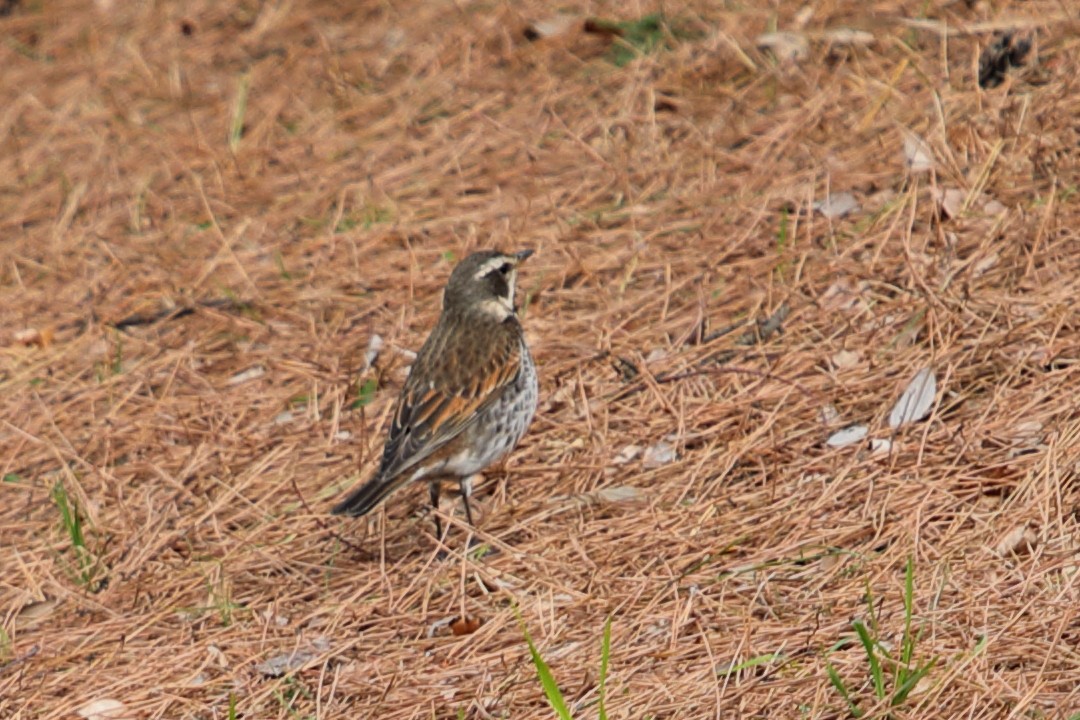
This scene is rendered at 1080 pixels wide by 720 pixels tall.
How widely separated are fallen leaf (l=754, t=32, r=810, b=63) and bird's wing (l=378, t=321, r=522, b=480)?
3384 mm

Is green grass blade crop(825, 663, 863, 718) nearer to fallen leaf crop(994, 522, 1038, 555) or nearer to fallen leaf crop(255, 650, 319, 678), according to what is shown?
fallen leaf crop(994, 522, 1038, 555)

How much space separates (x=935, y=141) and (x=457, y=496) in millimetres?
3017

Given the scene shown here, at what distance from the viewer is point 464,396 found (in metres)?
6.40

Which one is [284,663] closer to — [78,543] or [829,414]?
[78,543]

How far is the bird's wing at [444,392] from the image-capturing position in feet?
20.1

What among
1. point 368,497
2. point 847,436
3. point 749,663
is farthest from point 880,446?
point 368,497

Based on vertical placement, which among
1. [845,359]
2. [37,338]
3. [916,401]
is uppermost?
[916,401]

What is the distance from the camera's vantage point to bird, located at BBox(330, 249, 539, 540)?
241 inches

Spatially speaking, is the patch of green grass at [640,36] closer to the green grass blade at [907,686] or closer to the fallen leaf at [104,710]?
the fallen leaf at [104,710]

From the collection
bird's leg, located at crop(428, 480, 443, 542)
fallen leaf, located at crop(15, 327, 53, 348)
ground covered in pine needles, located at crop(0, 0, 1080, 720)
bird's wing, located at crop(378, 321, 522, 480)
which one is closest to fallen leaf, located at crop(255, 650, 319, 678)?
ground covered in pine needles, located at crop(0, 0, 1080, 720)

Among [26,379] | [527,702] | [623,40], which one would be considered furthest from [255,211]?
[527,702]

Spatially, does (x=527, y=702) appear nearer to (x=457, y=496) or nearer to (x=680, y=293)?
(x=457, y=496)

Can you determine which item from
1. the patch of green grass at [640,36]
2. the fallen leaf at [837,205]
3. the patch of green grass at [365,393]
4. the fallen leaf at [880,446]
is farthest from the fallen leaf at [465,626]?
the patch of green grass at [640,36]

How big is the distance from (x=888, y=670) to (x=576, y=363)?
3.09 m
